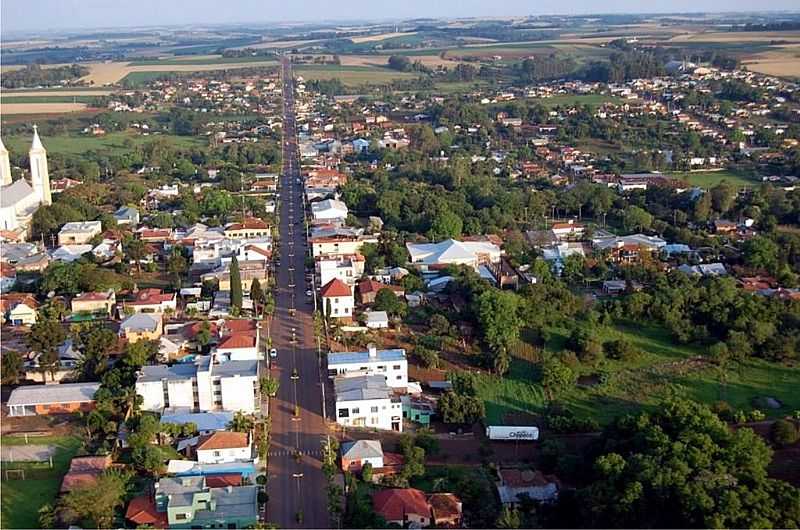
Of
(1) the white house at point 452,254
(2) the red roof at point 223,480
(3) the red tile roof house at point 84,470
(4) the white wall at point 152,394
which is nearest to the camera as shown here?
(3) the red tile roof house at point 84,470

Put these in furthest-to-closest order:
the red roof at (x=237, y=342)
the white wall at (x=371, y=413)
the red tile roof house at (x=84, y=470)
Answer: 1. the red roof at (x=237, y=342)
2. the white wall at (x=371, y=413)
3. the red tile roof house at (x=84, y=470)

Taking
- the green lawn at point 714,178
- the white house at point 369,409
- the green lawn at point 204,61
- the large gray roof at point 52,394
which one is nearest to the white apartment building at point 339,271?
the white house at point 369,409

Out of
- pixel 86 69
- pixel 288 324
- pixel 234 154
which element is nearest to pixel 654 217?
pixel 288 324

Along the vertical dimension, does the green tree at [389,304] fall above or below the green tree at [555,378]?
above

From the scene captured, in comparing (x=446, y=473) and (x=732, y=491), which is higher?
(x=732, y=491)

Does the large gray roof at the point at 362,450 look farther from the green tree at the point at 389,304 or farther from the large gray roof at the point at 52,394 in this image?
the green tree at the point at 389,304

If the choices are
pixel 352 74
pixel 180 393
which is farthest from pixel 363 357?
pixel 352 74

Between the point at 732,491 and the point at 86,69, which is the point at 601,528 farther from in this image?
the point at 86,69
